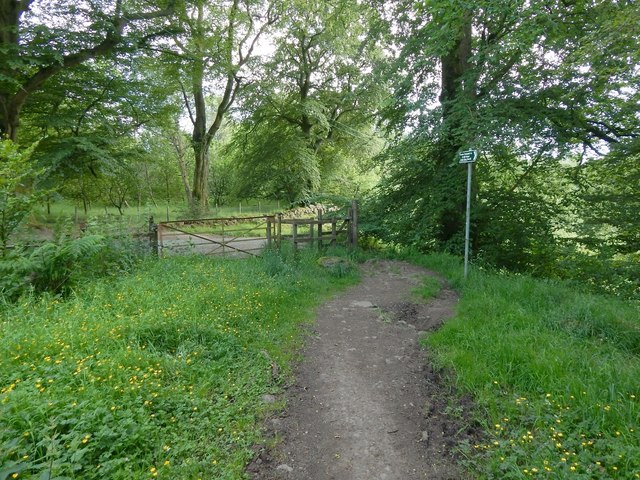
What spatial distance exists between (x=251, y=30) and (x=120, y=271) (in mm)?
19946

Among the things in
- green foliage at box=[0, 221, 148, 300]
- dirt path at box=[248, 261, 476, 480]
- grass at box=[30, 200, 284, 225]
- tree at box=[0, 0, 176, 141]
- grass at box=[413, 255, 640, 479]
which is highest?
tree at box=[0, 0, 176, 141]

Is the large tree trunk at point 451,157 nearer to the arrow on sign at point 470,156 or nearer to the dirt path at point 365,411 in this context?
the arrow on sign at point 470,156

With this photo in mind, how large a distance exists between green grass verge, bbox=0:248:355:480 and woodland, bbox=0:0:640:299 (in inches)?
92.6

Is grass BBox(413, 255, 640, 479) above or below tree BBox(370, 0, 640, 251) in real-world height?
below

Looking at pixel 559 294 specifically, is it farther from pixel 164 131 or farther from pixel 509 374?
pixel 164 131

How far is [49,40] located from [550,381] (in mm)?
15860

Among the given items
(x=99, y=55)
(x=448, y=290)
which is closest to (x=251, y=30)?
(x=99, y=55)

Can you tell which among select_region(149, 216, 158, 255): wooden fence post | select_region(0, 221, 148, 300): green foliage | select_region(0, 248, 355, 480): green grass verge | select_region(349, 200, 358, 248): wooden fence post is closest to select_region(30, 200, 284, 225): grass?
select_region(149, 216, 158, 255): wooden fence post

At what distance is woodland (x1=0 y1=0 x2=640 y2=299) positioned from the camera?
6855 mm

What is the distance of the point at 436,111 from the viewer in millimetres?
8938

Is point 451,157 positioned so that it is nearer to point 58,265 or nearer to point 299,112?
point 58,265

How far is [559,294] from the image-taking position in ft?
19.5

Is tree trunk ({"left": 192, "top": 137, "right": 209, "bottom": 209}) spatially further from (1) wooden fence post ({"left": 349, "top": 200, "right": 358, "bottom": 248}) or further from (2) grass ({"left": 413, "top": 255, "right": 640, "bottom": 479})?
(2) grass ({"left": 413, "top": 255, "right": 640, "bottom": 479})

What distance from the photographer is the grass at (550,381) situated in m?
2.58
